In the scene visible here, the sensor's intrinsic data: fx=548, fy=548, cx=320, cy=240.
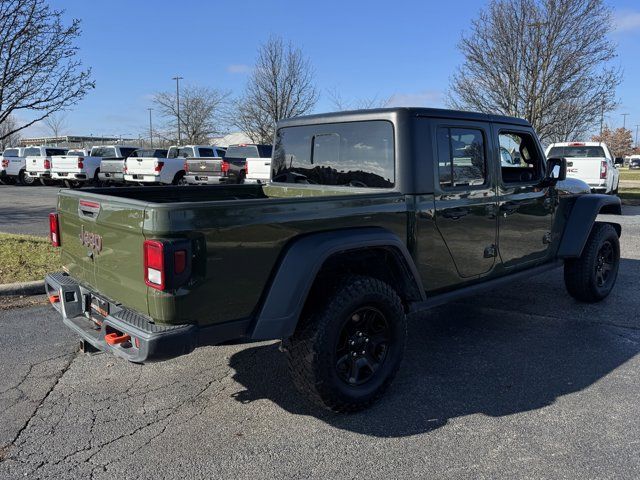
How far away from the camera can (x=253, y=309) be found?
3.06 metres

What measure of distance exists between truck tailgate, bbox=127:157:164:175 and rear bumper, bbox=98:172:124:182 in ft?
3.91

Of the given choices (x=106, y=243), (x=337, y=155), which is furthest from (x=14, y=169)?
(x=106, y=243)

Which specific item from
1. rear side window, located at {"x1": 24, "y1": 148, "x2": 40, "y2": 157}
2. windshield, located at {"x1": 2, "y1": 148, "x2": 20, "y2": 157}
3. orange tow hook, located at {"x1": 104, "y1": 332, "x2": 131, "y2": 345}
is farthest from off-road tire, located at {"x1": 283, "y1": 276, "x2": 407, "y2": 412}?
windshield, located at {"x1": 2, "y1": 148, "x2": 20, "y2": 157}

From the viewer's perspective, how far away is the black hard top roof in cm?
389

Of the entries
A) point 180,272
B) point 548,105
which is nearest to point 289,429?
point 180,272

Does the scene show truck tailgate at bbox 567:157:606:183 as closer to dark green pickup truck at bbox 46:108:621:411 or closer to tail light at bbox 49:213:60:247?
dark green pickup truck at bbox 46:108:621:411

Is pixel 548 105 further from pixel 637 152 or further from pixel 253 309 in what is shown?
pixel 637 152

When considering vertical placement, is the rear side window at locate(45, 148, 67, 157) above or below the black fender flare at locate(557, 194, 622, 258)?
above

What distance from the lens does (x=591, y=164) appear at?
1503cm

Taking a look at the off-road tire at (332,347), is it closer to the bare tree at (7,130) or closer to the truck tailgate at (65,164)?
the bare tree at (7,130)

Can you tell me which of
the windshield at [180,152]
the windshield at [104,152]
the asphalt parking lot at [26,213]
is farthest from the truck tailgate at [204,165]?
the windshield at [104,152]

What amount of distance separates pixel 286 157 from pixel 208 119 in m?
44.9

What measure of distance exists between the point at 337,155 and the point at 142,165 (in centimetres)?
1689

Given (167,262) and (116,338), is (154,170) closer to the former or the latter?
(116,338)
